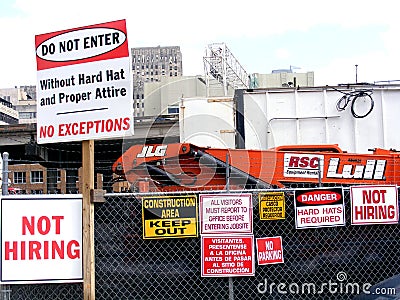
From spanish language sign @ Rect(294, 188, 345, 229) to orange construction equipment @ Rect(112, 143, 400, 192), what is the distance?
5.51m

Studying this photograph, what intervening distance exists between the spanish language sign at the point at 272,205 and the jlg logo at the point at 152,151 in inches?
251

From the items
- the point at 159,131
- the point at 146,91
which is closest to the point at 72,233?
the point at 159,131

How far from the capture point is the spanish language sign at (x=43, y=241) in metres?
5.40

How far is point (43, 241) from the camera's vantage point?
541 centimetres

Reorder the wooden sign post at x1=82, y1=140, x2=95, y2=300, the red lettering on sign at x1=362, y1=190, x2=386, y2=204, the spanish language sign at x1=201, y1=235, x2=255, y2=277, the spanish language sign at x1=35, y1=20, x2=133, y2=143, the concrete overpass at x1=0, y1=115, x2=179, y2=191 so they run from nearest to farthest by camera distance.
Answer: the spanish language sign at x1=35, y1=20, x2=133, y2=143
the wooden sign post at x1=82, y1=140, x2=95, y2=300
the spanish language sign at x1=201, y1=235, x2=255, y2=277
the red lettering on sign at x1=362, y1=190, x2=386, y2=204
the concrete overpass at x1=0, y1=115, x2=179, y2=191

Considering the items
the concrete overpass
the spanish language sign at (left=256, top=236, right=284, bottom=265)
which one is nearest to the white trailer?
the spanish language sign at (left=256, top=236, right=284, bottom=265)

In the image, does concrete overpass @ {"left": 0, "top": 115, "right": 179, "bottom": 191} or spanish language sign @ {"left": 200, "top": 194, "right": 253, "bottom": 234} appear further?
concrete overpass @ {"left": 0, "top": 115, "right": 179, "bottom": 191}

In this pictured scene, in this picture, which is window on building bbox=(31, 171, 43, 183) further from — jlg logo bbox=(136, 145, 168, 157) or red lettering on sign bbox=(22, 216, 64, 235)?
red lettering on sign bbox=(22, 216, 64, 235)

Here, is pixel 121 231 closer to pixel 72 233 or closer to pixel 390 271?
pixel 72 233

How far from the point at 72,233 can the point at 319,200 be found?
2661 mm

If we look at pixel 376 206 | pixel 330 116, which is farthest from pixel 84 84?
pixel 330 116
